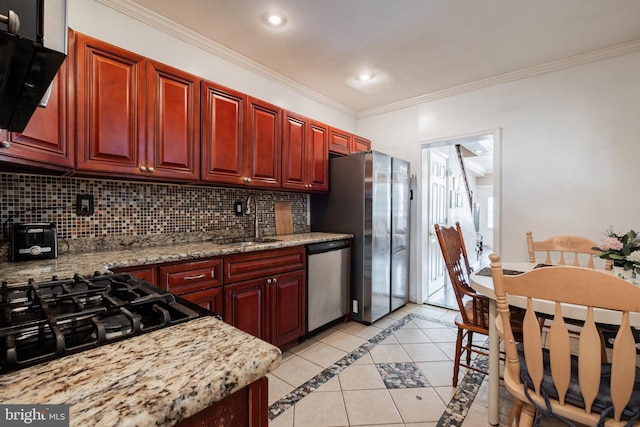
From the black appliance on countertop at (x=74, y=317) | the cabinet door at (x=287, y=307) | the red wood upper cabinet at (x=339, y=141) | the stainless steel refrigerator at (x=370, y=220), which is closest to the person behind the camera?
the black appliance on countertop at (x=74, y=317)

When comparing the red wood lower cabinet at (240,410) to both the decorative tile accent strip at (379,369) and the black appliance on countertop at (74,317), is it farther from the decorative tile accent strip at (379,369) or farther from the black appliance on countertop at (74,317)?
the decorative tile accent strip at (379,369)

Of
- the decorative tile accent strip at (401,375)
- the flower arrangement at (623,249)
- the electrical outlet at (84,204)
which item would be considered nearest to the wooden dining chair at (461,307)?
the decorative tile accent strip at (401,375)

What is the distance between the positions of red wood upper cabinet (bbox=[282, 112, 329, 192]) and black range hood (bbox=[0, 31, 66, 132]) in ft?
6.38

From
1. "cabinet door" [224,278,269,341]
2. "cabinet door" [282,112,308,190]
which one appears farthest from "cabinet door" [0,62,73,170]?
"cabinet door" [282,112,308,190]

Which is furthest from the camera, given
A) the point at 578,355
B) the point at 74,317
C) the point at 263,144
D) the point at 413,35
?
the point at 263,144

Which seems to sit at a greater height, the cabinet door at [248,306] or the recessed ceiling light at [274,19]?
the recessed ceiling light at [274,19]

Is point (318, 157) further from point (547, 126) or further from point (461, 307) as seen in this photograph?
point (547, 126)

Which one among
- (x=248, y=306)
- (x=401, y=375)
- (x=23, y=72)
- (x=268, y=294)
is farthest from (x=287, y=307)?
(x=23, y=72)

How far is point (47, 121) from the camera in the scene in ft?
4.81

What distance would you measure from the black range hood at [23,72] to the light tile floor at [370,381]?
68.8 inches

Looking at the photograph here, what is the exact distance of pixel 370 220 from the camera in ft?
9.62

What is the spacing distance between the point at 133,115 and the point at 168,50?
0.81 m

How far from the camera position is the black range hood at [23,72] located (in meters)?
0.57

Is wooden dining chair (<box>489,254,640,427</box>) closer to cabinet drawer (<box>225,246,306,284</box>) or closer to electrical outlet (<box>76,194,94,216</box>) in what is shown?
cabinet drawer (<box>225,246,306,284</box>)
